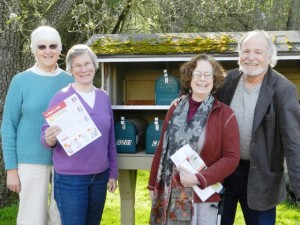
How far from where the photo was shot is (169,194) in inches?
121

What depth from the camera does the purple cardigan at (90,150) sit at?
3.25m

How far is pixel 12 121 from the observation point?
3.43 meters

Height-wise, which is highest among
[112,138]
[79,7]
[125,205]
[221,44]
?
[79,7]

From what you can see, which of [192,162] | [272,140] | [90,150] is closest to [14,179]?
[90,150]

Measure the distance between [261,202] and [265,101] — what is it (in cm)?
Result: 73

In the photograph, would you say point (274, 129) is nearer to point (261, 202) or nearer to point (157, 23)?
point (261, 202)

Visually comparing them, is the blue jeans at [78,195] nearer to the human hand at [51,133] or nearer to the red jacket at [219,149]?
the human hand at [51,133]

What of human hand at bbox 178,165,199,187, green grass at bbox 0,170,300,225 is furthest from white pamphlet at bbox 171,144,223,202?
green grass at bbox 0,170,300,225

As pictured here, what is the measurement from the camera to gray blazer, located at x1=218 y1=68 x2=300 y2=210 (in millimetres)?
3133

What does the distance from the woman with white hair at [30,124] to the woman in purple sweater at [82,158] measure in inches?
7.6

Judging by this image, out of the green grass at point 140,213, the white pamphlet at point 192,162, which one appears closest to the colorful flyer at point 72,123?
the white pamphlet at point 192,162

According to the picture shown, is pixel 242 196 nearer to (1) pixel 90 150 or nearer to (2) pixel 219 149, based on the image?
(2) pixel 219 149

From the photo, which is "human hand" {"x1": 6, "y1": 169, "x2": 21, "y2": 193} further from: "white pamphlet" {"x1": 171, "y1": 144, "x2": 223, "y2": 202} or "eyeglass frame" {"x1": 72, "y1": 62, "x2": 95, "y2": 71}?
"white pamphlet" {"x1": 171, "y1": 144, "x2": 223, "y2": 202}

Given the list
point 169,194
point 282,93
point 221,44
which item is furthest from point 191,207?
point 221,44
